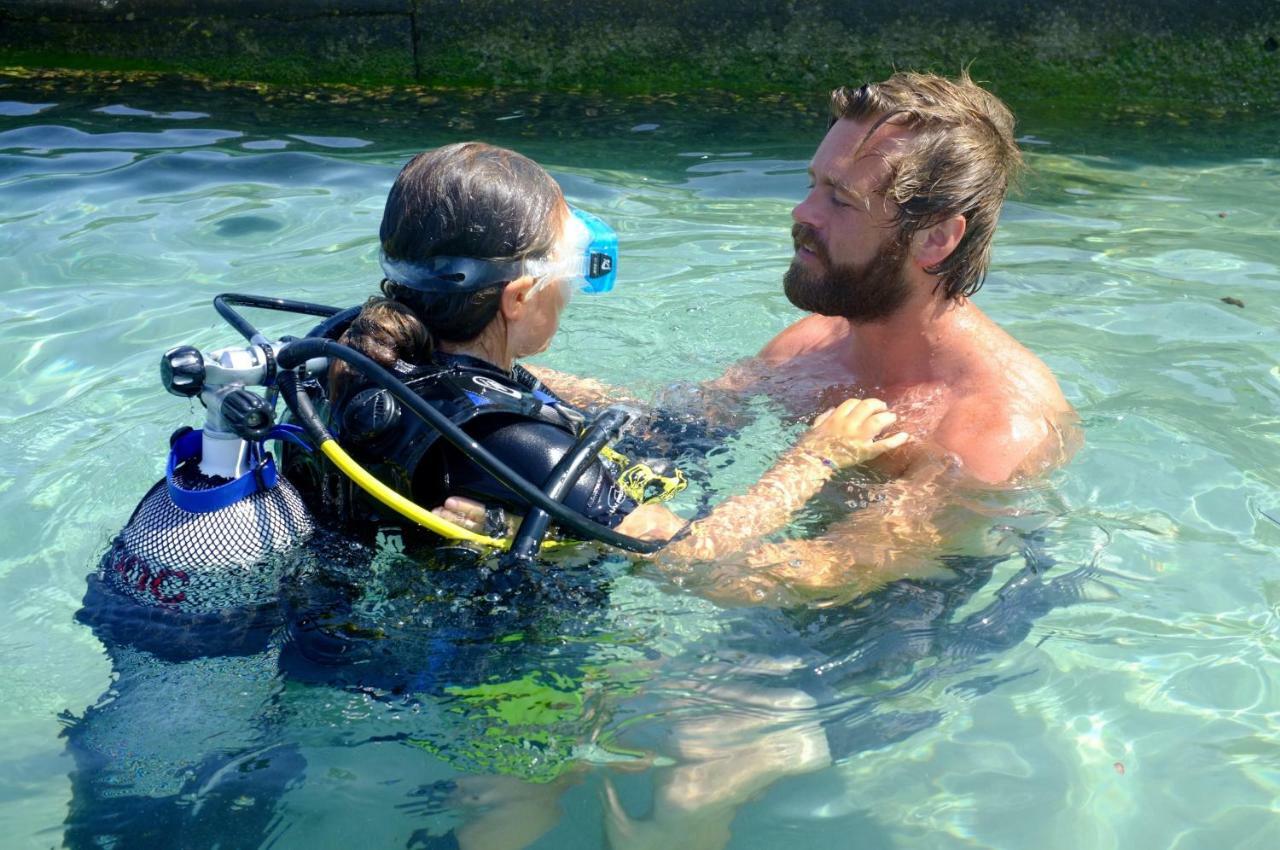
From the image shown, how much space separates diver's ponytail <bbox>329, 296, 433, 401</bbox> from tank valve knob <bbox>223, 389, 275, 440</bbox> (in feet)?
0.99

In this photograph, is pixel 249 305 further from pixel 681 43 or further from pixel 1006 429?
pixel 681 43

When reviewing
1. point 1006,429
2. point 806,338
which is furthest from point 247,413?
point 806,338

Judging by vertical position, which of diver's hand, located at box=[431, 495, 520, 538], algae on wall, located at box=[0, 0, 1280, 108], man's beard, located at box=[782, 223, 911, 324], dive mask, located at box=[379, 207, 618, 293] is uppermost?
algae on wall, located at box=[0, 0, 1280, 108]

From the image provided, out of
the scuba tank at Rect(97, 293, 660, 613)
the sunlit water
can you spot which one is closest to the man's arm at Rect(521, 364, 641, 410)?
the sunlit water

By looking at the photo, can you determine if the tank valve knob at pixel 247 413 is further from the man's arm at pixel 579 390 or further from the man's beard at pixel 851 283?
the man's beard at pixel 851 283

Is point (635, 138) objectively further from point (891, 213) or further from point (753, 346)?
point (891, 213)

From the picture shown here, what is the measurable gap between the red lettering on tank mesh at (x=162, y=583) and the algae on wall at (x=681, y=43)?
6.45 m

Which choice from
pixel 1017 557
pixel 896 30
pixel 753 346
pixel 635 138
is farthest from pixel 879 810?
pixel 896 30

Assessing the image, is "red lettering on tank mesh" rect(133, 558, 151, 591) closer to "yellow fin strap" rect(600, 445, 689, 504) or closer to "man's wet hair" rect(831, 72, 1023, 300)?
"yellow fin strap" rect(600, 445, 689, 504)

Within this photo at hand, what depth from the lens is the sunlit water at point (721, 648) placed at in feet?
9.22

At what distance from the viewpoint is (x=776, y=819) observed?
2803 millimetres

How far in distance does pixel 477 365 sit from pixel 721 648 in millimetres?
931

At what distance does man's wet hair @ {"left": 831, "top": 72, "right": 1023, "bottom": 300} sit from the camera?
12.4 feet

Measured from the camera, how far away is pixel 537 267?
115 inches
